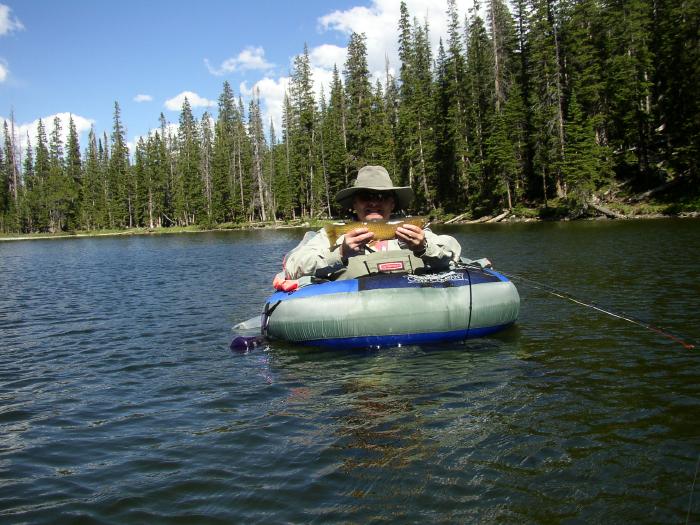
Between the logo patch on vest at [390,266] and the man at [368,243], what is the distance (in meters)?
0.27

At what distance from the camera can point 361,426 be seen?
16.2 ft

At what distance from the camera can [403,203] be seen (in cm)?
786

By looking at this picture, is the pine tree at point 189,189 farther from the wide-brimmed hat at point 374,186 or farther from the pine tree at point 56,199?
the wide-brimmed hat at point 374,186

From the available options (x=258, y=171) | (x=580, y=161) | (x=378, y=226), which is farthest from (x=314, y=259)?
(x=258, y=171)

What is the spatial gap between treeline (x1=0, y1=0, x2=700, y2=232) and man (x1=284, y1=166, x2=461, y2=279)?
34490mm

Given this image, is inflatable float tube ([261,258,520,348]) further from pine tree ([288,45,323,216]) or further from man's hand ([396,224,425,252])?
pine tree ([288,45,323,216])

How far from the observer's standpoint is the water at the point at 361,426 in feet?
12.0

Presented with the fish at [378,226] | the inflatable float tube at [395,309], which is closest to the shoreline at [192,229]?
the inflatable float tube at [395,309]

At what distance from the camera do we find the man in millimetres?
7074

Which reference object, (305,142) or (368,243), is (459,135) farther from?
(368,243)

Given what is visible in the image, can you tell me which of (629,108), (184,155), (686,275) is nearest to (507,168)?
(629,108)

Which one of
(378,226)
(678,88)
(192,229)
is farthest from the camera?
(192,229)

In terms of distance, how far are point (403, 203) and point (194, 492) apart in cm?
508

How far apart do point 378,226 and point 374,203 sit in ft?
3.88
